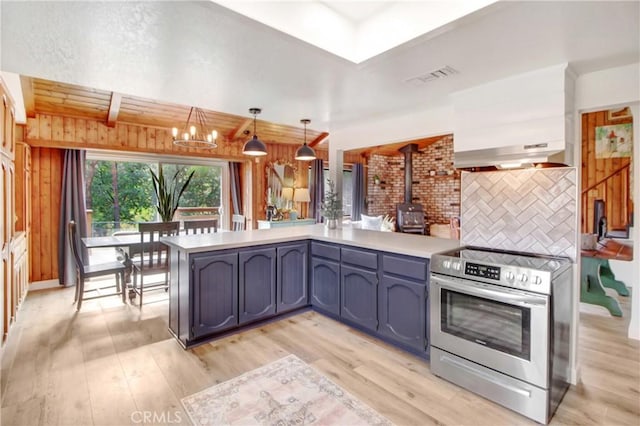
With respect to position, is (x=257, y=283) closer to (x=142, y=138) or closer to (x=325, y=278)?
(x=325, y=278)

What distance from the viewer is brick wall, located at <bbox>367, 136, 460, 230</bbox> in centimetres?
808

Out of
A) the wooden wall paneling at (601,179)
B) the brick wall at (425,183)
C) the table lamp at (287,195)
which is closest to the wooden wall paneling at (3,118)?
the table lamp at (287,195)

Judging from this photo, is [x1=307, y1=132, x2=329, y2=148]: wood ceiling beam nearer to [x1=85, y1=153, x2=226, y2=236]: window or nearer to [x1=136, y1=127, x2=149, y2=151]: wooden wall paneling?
[x1=85, y1=153, x2=226, y2=236]: window

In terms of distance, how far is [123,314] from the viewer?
141 inches

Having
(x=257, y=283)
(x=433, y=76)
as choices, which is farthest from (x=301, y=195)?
(x=433, y=76)

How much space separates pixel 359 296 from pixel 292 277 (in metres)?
0.77

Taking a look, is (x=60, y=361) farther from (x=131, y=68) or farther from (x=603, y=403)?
(x=603, y=403)

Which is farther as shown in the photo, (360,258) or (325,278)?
(325,278)

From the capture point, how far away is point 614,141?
202 inches

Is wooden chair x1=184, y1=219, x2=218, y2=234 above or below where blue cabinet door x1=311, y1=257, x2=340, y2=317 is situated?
above

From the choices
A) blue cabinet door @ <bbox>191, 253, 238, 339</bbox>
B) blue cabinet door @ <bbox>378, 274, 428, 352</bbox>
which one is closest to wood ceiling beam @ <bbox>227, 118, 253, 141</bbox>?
blue cabinet door @ <bbox>191, 253, 238, 339</bbox>

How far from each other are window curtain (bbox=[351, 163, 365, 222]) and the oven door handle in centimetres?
595

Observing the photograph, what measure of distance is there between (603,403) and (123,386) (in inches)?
125

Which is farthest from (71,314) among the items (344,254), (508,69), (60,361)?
(508,69)
